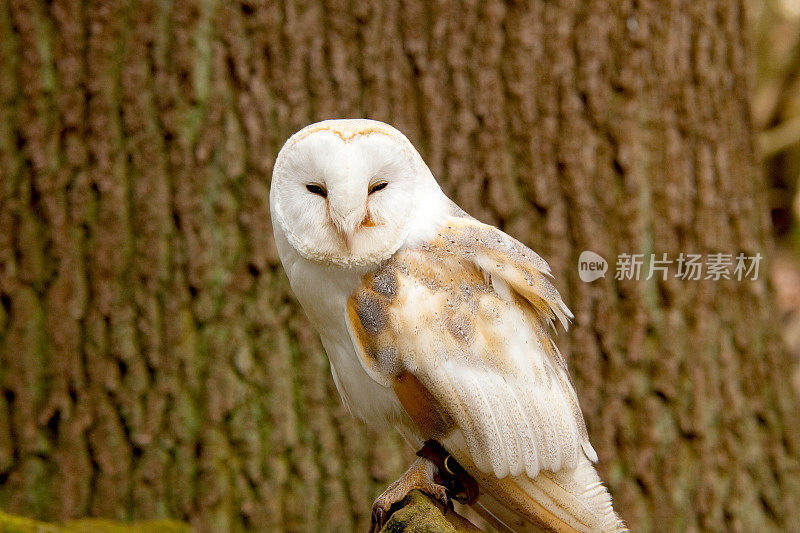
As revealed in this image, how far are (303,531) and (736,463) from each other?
142cm

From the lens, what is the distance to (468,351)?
1306mm

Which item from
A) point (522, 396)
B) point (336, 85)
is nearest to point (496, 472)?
point (522, 396)

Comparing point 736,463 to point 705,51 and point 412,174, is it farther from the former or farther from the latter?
point 412,174

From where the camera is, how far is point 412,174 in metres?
1.27

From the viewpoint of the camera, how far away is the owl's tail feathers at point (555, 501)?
1.35 m

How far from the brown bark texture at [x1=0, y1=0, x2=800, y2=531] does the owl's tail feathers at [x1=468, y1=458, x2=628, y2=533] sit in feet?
3.16

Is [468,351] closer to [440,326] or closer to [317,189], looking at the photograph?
[440,326]

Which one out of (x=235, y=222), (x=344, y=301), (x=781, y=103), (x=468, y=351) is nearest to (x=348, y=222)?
(x=344, y=301)

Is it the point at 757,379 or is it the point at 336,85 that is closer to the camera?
the point at 336,85

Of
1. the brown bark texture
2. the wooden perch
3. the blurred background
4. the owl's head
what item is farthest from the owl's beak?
the blurred background

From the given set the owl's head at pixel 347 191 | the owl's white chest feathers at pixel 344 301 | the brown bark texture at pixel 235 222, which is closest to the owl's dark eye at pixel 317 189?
the owl's head at pixel 347 191

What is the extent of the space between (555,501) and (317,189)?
2.31 feet

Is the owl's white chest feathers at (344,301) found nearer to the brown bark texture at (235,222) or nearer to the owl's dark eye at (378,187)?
the owl's dark eye at (378,187)

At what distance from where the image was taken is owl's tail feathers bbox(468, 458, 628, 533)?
1.35m
